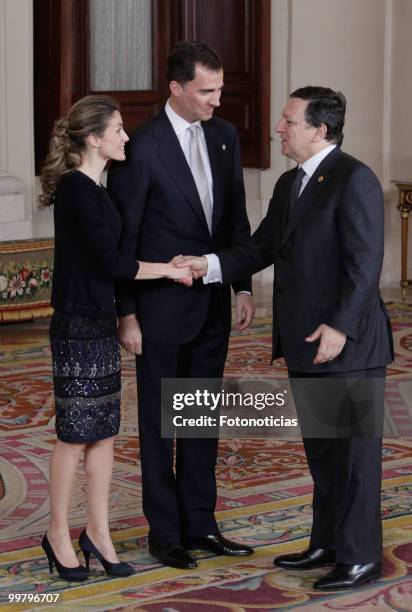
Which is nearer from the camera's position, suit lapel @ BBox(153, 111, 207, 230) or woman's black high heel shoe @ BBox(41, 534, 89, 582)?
woman's black high heel shoe @ BBox(41, 534, 89, 582)

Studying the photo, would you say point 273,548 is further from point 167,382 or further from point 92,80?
point 92,80

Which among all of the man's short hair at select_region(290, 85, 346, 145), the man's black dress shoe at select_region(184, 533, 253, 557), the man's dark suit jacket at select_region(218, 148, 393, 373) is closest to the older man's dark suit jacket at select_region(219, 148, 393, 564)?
the man's dark suit jacket at select_region(218, 148, 393, 373)

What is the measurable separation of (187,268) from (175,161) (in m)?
0.37

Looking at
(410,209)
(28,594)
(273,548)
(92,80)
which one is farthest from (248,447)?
(92,80)

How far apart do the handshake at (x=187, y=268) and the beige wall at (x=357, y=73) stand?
6.58 meters

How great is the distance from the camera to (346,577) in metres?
3.97

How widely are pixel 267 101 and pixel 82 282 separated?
290 inches

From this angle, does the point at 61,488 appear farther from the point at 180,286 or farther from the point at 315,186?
the point at 315,186

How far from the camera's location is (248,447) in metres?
5.92

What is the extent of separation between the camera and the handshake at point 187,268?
4055 mm

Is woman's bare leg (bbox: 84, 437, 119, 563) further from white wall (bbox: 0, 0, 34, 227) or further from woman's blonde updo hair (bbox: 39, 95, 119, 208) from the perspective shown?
white wall (bbox: 0, 0, 34, 227)

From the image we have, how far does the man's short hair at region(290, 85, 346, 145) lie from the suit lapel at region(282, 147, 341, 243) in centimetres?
8

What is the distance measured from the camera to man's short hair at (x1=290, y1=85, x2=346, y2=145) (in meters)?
3.86

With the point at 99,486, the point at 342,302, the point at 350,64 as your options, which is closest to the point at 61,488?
the point at 99,486
